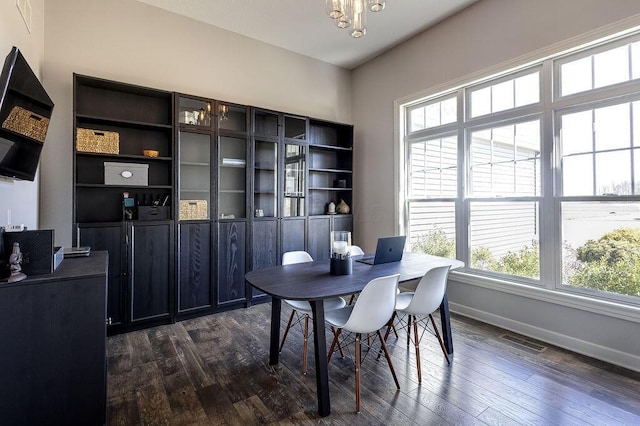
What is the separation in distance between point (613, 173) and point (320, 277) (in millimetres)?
2611

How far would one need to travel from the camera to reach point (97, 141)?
3.01 m

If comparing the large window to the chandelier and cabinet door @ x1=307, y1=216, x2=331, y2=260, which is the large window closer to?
cabinet door @ x1=307, y1=216, x2=331, y2=260

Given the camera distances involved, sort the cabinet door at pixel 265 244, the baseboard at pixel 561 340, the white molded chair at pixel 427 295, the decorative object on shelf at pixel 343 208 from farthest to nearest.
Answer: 1. the decorative object on shelf at pixel 343 208
2. the cabinet door at pixel 265 244
3. the baseboard at pixel 561 340
4. the white molded chair at pixel 427 295

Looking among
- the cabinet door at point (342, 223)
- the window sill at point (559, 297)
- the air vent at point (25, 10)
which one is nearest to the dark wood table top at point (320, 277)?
the window sill at point (559, 297)

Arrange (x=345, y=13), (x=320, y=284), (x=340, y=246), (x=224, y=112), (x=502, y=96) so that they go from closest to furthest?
1. (x=320, y=284)
2. (x=345, y=13)
3. (x=340, y=246)
4. (x=502, y=96)
5. (x=224, y=112)

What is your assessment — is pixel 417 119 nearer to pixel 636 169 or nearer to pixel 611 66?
pixel 611 66

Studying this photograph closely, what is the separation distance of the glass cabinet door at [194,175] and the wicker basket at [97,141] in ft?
1.96

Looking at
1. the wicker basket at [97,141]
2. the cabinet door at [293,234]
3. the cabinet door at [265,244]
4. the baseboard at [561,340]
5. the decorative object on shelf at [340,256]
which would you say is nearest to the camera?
the decorative object on shelf at [340,256]

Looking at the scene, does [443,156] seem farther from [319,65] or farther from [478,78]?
[319,65]

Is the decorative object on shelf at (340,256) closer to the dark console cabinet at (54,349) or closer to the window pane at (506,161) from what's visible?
the dark console cabinet at (54,349)

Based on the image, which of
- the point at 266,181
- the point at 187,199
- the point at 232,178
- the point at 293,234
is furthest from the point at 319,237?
the point at 187,199

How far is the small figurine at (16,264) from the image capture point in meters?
1.51

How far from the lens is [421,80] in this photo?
399cm

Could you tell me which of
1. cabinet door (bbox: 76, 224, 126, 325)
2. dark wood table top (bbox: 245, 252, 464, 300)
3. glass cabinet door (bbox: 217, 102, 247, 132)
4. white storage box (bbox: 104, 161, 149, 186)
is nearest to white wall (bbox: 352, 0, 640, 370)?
dark wood table top (bbox: 245, 252, 464, 300)
